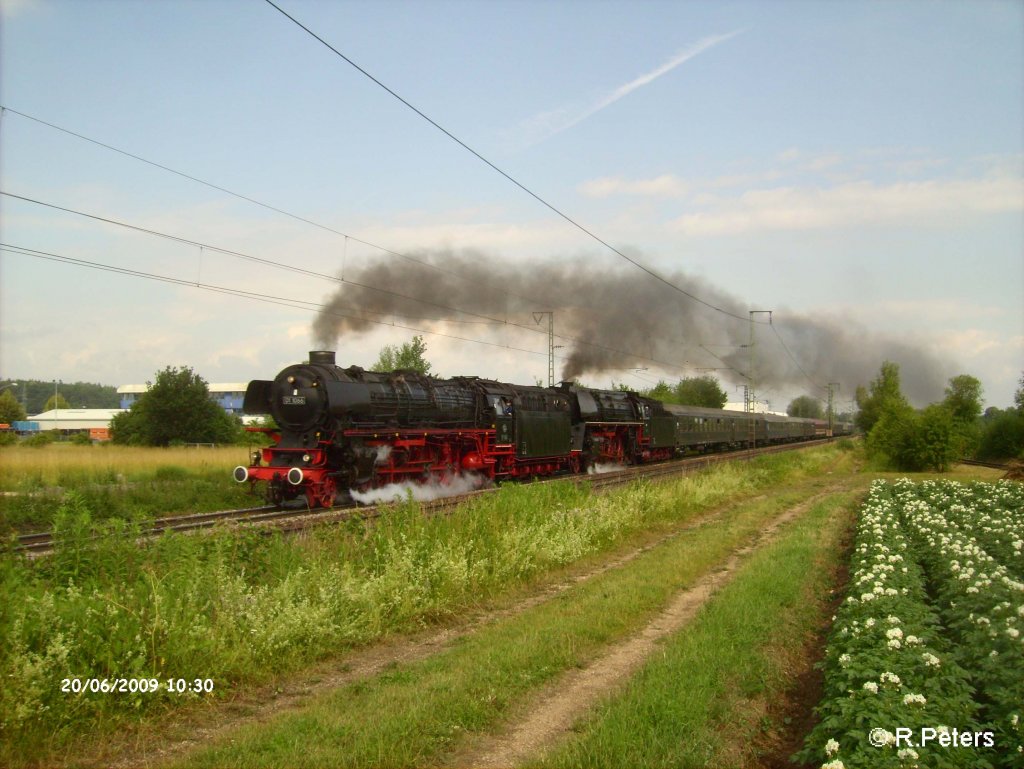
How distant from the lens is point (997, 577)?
8453mm

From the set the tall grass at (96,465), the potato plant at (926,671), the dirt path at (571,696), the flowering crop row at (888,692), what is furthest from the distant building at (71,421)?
the flowering crop row at (888,692)

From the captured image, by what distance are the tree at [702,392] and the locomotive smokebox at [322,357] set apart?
71574 mm

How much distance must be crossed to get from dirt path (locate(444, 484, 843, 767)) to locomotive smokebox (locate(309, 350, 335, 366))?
42.6 ft

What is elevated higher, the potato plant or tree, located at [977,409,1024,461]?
tree, located at [977,409,1024,461]

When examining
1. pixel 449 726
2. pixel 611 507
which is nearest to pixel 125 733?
pixel 449 726

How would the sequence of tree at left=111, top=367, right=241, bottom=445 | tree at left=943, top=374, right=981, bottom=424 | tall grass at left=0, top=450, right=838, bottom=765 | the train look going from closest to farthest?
tall grass at left=0, top=450, right=838, bottom=765 < the train < tree at left=111, top=367, right=241, bottom=445 < tree at left=943, top=374, right=981, bottom=424

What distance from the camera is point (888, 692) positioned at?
584cm

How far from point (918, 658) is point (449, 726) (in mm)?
3915

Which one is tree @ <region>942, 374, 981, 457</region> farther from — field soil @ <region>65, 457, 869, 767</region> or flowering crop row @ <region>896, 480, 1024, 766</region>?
field soil @ <region>65, 457, 869, 767</region>

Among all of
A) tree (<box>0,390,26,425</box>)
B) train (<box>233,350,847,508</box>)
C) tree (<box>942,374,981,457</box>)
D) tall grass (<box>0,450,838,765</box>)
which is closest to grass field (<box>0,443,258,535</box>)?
train (<box>233,350,847,508</box>)

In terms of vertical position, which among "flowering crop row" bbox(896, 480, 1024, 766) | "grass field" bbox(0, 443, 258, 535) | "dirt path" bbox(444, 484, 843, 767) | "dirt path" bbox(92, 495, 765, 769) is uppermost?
"flowering crop row" bbox(896, 480, 1024, 766)

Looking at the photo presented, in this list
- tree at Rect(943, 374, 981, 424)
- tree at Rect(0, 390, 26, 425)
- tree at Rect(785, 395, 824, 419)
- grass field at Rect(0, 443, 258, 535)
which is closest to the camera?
grass field at Rect(0, 443, 258, 535)

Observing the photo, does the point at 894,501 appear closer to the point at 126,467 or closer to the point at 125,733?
the point at 125,733

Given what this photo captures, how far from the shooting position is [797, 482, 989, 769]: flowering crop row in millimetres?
5148
